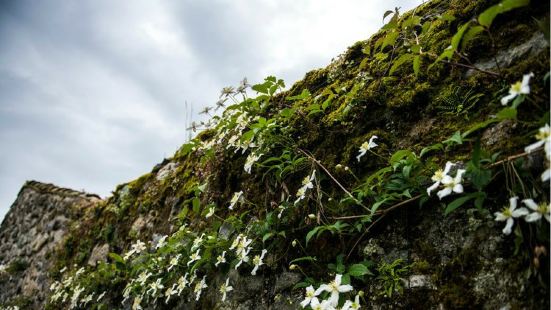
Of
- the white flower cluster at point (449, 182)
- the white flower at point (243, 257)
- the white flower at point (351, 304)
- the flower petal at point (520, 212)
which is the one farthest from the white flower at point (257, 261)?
the flower petal at point (520, 212)

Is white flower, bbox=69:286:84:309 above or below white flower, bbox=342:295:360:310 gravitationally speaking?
above

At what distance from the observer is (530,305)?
1.10 meters

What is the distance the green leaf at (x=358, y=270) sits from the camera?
152 cm

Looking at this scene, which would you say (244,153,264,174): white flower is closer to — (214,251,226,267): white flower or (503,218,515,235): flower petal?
(214,251,226,267): white flower

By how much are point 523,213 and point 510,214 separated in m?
0.05

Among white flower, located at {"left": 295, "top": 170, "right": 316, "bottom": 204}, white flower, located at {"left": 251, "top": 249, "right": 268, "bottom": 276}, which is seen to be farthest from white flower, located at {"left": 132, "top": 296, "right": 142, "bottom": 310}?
white flower, located at {"left": 295, "top": 170, "right": 316, "bottom": 204}

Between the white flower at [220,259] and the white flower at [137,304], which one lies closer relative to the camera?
the white flower at [220,259]

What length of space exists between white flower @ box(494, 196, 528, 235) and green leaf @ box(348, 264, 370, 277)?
556 mm

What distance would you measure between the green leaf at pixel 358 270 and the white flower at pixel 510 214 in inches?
21.9

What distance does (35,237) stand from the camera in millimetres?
6746

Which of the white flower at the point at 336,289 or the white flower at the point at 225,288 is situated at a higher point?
the white flower at the point at 225,288

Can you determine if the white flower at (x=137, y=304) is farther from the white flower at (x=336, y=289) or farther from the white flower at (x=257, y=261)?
the white flower at (x=336, y=289)

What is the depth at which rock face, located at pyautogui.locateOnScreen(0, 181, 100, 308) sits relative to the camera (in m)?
5.86

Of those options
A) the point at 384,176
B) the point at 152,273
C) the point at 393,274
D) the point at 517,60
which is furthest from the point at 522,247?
the point at 152,273
